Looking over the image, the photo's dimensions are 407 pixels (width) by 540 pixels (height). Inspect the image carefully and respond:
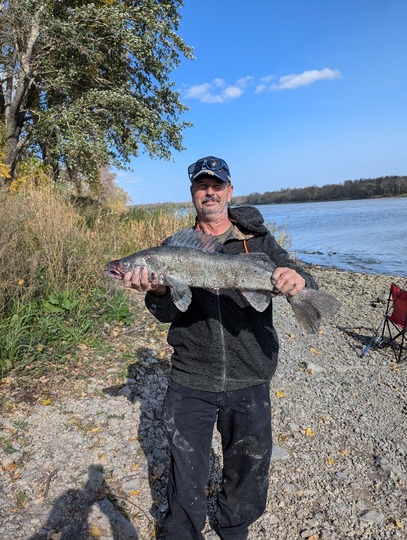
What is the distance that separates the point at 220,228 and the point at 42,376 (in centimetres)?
367

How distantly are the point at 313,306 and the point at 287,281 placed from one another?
0.27 m

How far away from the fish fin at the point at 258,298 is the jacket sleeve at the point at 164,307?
1.74 ft

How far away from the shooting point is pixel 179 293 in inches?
Result: 107

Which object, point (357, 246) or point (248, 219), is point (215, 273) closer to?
point (248, 219)

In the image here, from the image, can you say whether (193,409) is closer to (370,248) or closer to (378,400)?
(378,400)

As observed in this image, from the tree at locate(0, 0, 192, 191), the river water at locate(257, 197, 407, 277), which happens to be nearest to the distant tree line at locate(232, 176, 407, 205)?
the river water at locate(257, 197, 407, 277)

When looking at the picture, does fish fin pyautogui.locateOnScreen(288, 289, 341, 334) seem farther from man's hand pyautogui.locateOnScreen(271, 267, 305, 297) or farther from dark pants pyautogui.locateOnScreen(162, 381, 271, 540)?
dark pants pyautogui.locateOnScreen(162, 381, 271, 540)

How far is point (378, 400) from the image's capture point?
5.73 metres

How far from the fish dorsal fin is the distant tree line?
6738 cm

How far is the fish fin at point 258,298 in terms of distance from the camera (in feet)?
8.81

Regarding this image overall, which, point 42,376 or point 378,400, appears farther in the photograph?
point 378,400

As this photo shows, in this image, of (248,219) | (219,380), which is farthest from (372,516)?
(248,219)

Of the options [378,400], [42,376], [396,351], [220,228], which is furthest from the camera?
[396,351]

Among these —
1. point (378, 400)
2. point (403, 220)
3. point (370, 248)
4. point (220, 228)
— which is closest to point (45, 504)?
point (220, 228)
